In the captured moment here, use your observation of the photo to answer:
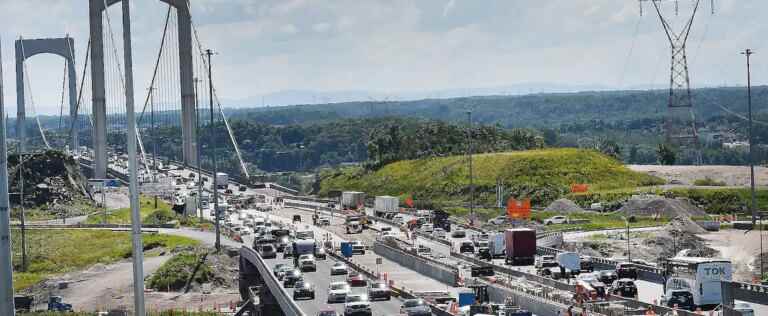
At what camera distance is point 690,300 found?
43906 mm

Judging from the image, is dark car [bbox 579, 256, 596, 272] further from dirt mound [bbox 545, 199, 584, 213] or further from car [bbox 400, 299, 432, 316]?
dirt mound [bbox 545, 199, 584, 213]

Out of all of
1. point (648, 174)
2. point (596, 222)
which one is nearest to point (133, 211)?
point (596, 222)

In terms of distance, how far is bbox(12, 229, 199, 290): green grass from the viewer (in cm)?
9562

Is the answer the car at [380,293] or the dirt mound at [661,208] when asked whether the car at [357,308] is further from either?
the dirt mound at [661,208]

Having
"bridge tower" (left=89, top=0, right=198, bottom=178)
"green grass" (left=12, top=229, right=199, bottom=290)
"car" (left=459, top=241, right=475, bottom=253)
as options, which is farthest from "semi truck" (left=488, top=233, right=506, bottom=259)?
"bridge tower" (left=89, top=0, right=198, bottom=178)

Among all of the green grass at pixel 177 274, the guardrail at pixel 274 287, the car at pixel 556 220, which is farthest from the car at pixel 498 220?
the guardrail at pixel 274 287

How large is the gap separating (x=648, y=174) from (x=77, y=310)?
84263mm

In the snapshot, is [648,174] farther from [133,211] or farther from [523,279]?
[133,211]

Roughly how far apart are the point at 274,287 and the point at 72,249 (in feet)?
164

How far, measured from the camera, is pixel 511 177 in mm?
139750

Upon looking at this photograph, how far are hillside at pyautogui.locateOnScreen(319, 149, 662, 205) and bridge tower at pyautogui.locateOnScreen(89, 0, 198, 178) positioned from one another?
23938mm

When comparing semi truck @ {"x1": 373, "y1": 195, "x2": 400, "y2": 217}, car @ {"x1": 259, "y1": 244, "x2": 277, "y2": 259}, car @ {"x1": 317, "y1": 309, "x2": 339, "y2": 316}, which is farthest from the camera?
semi truck @ {"x1": 373, "y1": 195, "x2": 400, "y2": 217}

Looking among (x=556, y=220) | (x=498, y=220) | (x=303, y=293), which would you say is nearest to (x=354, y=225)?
(x=498, y=220)

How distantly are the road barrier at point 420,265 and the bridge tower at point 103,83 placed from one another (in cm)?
6997
